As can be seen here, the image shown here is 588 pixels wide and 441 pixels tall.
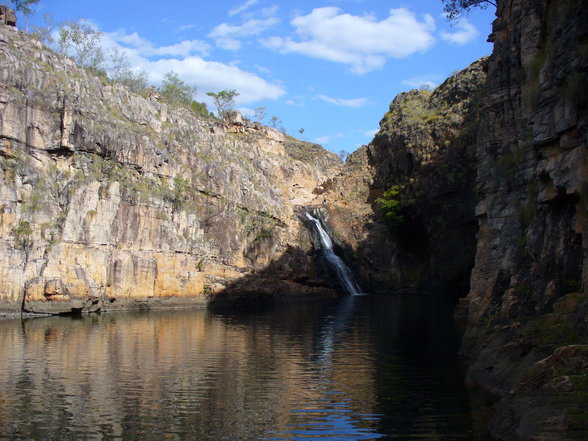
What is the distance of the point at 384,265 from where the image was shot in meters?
74.2

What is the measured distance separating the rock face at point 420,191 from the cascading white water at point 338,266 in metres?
2.66

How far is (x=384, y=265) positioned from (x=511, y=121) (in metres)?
48.6

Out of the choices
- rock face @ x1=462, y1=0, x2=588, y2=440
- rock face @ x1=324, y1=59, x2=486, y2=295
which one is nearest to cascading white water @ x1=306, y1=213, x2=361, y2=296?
rock face @ x1=324, y1=59, x2=486, y2=295

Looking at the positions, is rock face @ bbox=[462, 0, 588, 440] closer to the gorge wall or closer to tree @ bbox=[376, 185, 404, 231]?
the gorge wall

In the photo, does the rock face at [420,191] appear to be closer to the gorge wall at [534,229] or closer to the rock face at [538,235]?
the gorge wall at [534,229]

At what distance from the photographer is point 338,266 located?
7119 centimetres

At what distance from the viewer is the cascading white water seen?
2768 inches

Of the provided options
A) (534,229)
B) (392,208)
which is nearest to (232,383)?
(534,229)

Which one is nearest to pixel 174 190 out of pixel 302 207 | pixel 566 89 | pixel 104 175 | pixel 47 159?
pixel 104 175

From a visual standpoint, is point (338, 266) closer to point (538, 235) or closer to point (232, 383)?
point (232, 383)

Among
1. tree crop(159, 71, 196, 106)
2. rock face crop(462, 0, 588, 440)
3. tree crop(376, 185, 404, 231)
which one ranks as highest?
tree crop(159, 71, 196, 106)

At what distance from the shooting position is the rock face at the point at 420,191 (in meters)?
64.1

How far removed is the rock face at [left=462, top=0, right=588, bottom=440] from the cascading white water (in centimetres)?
4329

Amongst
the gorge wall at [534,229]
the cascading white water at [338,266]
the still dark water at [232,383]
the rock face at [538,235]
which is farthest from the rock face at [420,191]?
the rock face at [538,235]
